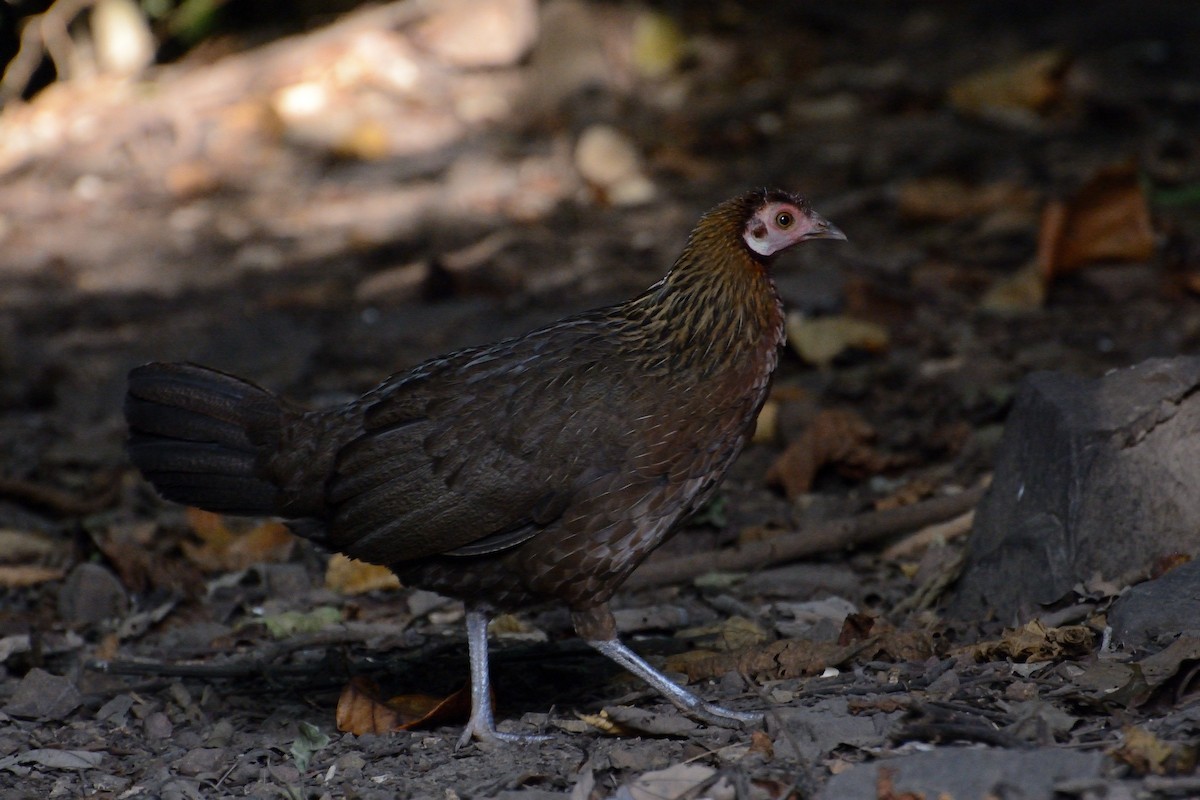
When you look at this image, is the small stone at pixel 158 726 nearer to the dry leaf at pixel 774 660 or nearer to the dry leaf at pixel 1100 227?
the dry leaf at pixel 774 660

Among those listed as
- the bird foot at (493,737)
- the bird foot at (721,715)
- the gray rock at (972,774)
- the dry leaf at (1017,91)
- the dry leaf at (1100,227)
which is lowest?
the bird foot at (493,737)

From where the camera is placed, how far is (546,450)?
434cm

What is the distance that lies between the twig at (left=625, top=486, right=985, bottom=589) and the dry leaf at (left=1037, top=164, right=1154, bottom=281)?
7.81 ft

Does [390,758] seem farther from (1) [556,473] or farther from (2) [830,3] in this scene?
(2) [830,3]

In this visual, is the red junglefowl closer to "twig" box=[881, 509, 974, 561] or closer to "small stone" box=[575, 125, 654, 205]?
"twig" box=[881, 509, 974, 561]

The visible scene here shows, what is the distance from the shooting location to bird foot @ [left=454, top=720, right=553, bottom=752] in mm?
4289

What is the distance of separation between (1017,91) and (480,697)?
21.6 ft

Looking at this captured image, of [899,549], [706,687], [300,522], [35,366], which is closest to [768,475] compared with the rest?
[899,549]

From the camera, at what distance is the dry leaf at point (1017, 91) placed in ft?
30.8

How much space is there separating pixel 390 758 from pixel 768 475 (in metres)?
2.43

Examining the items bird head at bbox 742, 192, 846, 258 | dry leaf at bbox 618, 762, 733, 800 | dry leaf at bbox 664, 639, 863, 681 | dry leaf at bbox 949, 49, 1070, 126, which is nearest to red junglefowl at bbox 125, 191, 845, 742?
bird head at bbox 742, 192, 846, 258

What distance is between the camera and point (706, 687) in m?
4.55

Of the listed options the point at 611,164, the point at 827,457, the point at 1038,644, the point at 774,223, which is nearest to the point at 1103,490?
the point at 1038,644

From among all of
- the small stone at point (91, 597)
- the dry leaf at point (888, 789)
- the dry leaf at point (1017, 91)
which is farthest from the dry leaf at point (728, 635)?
the dry leaf at point (1017, 91)
